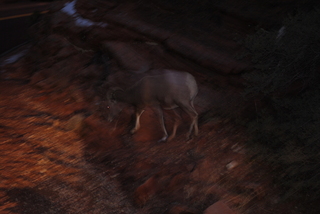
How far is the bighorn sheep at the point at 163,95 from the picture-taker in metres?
6.49

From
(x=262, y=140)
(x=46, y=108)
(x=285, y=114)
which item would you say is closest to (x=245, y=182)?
(x=262, y=140)

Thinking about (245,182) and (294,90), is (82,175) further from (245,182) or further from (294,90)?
(294,90)

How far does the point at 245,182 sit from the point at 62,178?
3.37 metres

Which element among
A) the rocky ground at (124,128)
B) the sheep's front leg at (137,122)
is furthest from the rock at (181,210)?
the sheep's front leg at (137,122)

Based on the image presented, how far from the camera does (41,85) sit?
977 cm

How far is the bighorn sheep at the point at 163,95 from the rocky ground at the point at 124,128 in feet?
1.64

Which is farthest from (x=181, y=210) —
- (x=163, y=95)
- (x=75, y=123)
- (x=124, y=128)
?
(x=75, y=123)

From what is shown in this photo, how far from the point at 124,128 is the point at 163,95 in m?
1.48

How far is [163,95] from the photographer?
653 cm

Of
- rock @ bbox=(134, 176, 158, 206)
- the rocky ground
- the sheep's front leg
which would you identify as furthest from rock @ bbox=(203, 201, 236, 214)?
the sheep's front leg

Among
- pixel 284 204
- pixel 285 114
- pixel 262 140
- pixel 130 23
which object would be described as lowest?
pixel 284 204

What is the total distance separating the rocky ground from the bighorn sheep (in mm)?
499

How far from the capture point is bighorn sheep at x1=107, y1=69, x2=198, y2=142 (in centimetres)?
649

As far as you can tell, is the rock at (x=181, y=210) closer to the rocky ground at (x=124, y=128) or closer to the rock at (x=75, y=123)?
the rocky ground at (x=124, y=128)
